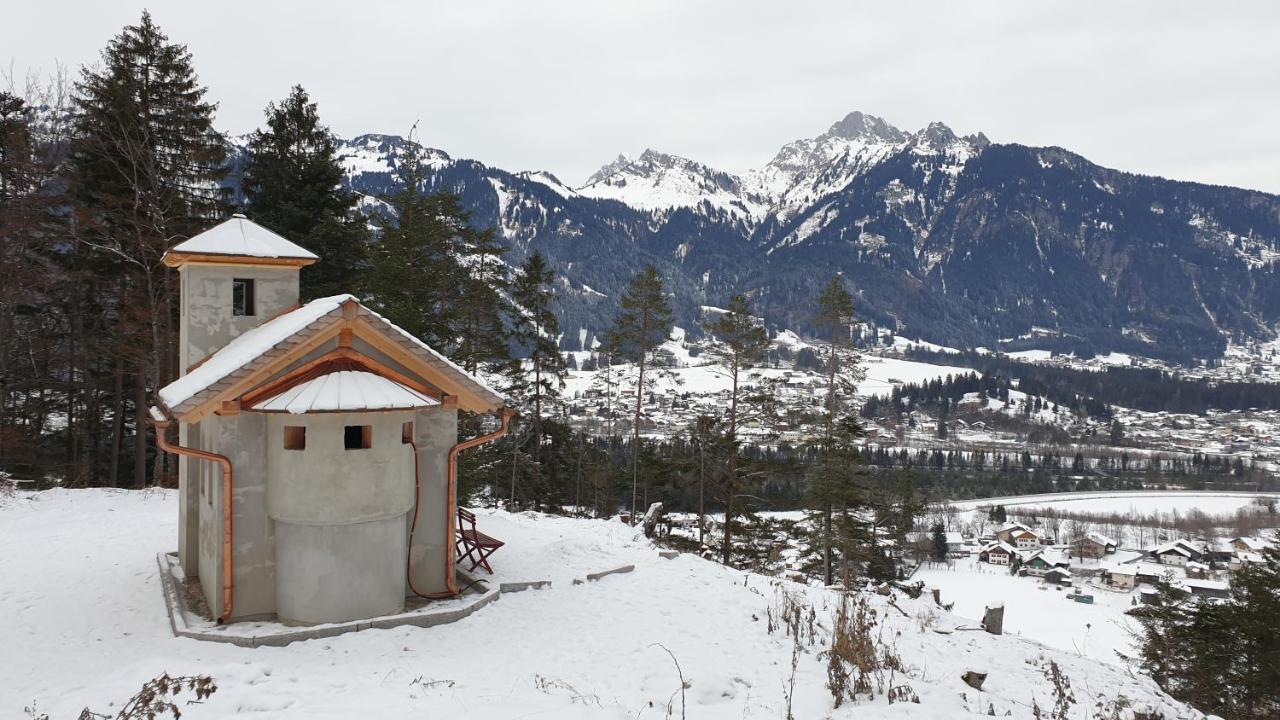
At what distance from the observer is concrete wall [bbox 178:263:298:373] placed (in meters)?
10.8

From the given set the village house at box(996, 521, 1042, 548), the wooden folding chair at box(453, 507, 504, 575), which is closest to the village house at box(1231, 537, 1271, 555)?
the village house at box(996, 521, 1042, 548)

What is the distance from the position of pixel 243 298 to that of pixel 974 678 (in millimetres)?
12193

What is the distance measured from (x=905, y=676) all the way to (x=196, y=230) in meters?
21.9

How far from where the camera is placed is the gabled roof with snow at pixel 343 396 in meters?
8.57

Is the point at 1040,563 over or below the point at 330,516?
below

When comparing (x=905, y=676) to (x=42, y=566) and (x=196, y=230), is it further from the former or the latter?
(x=196, y=230)

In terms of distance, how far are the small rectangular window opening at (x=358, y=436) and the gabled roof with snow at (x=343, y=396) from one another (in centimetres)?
70

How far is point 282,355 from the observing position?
908 cm

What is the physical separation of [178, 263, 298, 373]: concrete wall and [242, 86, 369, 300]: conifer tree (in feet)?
31.6

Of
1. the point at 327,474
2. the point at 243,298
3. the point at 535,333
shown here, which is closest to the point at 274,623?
the point at 327,474

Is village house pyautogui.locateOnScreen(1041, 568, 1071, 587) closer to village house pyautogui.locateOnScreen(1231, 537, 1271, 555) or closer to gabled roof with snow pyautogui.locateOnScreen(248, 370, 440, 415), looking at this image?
village house pyautogui.locateOnScreen(1231, 537, 1271, 555)

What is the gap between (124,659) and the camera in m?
8.09

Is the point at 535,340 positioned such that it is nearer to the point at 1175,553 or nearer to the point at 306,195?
the point at 306,195

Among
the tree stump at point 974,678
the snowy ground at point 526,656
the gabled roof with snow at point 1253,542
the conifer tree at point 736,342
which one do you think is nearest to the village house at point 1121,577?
the gabled roof with snow at point 1253,542
